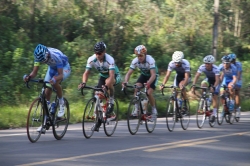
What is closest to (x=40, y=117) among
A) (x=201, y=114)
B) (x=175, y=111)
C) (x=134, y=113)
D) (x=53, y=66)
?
(x=53, y=66)

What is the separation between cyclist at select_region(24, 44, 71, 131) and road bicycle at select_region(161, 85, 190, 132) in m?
3.41

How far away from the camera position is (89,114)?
12062 mm

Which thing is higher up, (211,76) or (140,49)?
(140,49)

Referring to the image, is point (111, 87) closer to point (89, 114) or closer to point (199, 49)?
point (89, 114)

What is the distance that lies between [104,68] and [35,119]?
2.20 m

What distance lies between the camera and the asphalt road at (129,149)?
29.5 ft

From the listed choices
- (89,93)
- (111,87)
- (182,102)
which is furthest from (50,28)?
(111,87)

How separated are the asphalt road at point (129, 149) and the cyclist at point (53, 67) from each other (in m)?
0.84

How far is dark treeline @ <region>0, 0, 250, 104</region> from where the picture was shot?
2144 centimetres

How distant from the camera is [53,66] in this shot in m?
11.5

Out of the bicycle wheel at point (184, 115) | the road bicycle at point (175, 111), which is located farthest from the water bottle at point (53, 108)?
the bicycle wheel at point (184, 115)

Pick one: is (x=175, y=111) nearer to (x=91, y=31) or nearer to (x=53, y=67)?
(x=53, y=67)

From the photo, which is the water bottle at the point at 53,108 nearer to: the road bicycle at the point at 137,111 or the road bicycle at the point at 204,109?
the road bicycle at the point at 137,111

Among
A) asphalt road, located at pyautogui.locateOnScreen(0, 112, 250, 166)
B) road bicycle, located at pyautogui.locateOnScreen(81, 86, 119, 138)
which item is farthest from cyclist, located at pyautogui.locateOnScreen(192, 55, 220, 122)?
road bicycle, located at pyautogui.locateOnScreen(81, 86, 119, 138)
